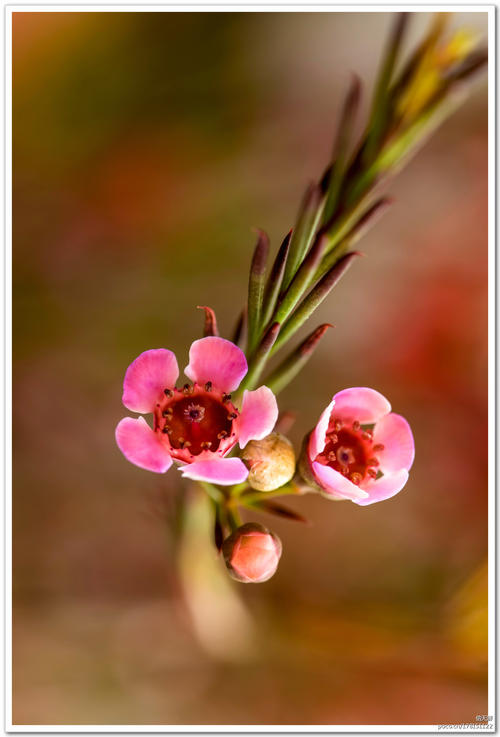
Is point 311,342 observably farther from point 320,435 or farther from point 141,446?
point 141,446

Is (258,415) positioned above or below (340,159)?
below

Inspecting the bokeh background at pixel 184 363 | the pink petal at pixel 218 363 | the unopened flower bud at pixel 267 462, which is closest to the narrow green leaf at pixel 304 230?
the pink petal at pixel 218 363

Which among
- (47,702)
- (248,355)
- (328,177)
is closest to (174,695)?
(47,702)

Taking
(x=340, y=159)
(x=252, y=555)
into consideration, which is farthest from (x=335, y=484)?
(x=340, y=159)

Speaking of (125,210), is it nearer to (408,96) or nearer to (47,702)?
(408,96)

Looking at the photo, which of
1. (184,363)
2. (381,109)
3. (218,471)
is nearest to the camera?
(218,471)

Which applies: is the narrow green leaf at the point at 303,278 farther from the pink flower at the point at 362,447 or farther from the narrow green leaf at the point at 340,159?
the pink flower at the point at 362,447
